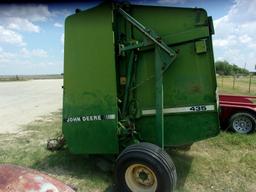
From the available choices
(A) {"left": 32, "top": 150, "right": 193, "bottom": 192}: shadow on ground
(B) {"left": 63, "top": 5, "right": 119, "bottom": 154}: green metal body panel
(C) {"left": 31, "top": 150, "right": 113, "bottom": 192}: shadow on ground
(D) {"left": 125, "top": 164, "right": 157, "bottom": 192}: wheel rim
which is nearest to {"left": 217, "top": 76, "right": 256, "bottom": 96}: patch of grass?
(A) {"left": 32, "top": 150, "right": 193, "bottom": 192}: shadow on ground

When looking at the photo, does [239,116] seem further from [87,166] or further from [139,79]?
[87,166]

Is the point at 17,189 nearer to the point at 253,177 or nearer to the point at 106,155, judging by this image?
the point at 106,155

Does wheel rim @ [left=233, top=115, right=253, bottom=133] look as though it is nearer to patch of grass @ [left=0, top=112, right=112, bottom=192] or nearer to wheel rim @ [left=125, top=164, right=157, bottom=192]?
patch of grass @ [left=0, top=112, right=112, bottom=192]

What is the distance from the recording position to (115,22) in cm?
490

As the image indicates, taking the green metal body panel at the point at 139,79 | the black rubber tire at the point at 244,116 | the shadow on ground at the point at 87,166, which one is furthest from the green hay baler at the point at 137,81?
the black rubber tire at the point at 244,116

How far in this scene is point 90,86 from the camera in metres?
4.95

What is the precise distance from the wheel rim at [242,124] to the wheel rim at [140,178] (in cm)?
399

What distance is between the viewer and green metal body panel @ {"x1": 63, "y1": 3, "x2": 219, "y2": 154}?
15.3 feet

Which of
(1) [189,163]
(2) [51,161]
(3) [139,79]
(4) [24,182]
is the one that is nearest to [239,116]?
(1) [189,163]

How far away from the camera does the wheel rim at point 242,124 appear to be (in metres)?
7.61

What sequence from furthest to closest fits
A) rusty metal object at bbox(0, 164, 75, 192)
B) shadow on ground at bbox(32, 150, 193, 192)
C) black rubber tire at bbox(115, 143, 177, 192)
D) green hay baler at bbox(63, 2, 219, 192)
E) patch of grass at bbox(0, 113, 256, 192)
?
shadow on ground at bbox(32, 150, 193, 192), patch of grass at bbox(0, 113, 256, 192), green hay baler at bbox(63, 2, 219, 192), black rubber tire at bbox(115, 143, 177, 192), rusty metal object at bbox(0, 164, 75, 192)

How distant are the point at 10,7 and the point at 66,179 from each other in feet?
13.1

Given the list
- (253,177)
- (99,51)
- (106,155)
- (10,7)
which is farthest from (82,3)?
(253,177)

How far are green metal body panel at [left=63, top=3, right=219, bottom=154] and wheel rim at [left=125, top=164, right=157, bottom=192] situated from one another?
61 centimetres
